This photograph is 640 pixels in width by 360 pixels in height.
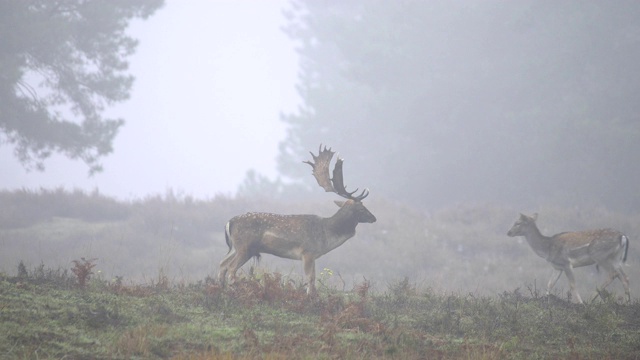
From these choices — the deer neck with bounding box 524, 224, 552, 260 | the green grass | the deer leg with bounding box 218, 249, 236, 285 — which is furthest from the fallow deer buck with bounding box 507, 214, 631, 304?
the deer leg with bounding box 218, 249, 236, 285

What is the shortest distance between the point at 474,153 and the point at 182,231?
2116cm

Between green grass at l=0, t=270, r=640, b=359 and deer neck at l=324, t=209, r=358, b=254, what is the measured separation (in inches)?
45.5

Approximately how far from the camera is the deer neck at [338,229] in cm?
1155

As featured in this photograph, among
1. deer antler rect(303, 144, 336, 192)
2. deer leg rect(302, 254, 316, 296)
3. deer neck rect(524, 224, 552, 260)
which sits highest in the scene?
deer antler rect(303, 144, 336, 192)

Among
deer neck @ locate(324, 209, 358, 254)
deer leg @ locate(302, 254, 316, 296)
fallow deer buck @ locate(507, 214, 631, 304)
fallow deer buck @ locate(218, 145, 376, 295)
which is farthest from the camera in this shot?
fallow deer buck @ locate(507, 214, 631, 304)

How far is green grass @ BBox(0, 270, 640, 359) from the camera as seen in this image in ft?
23.0

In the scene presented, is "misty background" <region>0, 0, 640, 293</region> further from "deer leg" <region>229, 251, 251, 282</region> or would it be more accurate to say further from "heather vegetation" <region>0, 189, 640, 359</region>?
"deer leg" <region>229, 251, 251, 282</region>

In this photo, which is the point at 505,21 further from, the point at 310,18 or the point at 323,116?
the point at 310,18

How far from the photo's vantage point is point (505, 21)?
135 feet

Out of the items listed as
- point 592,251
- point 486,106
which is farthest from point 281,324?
point 486,106

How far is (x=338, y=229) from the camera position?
1166cm

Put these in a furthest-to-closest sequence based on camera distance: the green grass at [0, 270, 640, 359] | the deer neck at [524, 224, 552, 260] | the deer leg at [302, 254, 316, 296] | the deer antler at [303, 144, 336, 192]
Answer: the deer neck at [524, 224, 552, 260] → the deer antler at [303, 144, 336, 192] → the deer leg at [302, 254, 316, 296] → the green grass at [0, 270, 640, 359]

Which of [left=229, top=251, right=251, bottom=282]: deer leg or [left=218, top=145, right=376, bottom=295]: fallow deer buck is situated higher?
[left=218, top=145, right=376, bottom=295]: fallow deer buck

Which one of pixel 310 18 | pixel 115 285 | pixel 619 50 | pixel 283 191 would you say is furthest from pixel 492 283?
pixel 310 18
